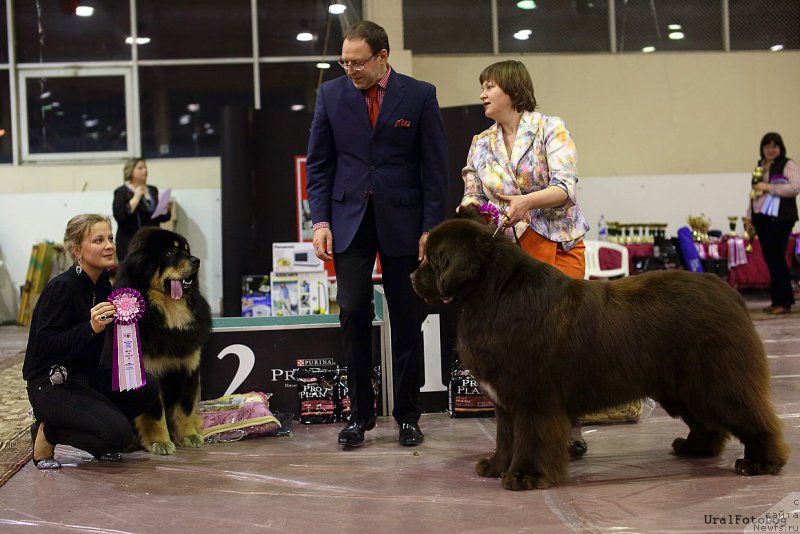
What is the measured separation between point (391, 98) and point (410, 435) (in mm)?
1505

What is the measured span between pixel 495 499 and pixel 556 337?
0.59m

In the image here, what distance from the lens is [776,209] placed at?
7.95 m

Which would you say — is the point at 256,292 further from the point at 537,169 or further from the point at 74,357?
the point at 537,169

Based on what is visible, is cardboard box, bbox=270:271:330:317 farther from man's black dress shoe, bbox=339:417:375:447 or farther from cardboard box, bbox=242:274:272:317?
man's black dress shoe, bbox=339:417:375:447

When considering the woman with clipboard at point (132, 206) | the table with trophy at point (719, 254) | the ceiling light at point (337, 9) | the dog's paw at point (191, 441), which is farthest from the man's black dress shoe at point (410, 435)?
the ceiling light at point (337, 9)

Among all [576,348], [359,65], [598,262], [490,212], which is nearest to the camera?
[576,348]

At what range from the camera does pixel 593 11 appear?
11.1 meters

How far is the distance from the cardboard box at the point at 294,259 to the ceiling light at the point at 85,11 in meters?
4.67

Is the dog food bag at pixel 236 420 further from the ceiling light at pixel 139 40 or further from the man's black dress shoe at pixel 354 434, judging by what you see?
the ceiling light at pixel 139 40

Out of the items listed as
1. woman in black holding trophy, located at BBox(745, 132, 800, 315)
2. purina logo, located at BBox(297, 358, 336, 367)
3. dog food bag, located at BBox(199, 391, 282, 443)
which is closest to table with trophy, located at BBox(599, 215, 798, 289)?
woman in black holding trophy, located at BBox(745, 132, 800, 315)

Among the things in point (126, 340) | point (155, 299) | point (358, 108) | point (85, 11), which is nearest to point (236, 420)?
point (155, 299)

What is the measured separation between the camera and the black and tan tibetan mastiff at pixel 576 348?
9.01ft

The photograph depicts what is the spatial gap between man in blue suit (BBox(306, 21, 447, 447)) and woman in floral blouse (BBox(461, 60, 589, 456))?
0.31 m

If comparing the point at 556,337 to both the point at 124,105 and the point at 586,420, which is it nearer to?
the point at 586,420
